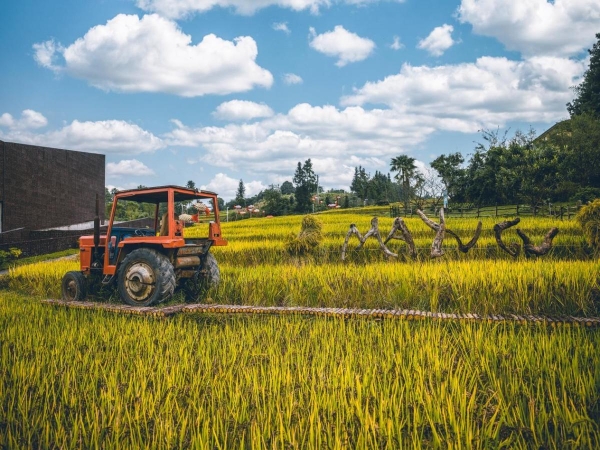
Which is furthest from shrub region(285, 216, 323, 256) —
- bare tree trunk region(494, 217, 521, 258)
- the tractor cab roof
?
bare tree trunk region(494, 217, 521, 258)

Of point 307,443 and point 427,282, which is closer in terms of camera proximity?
point 307,443

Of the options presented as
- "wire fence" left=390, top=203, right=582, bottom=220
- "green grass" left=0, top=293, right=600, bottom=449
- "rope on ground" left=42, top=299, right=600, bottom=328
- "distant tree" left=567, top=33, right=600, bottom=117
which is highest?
"distant tree" left=567, top=33, right=600, bottom=117

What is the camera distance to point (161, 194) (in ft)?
21.0

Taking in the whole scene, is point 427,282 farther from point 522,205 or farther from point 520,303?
point 522,205

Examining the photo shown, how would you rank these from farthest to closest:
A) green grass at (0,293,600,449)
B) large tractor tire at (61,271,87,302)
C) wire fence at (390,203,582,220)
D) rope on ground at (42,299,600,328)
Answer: wire fence at (390,203,582,220), large tractor tire at (61,271,87,302), rope on ground at (42,299,600,328), green grass at (0,293,600,449)

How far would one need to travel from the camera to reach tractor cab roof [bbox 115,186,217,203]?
6.05 meters

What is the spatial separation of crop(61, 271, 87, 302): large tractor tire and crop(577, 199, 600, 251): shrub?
32.1 feet

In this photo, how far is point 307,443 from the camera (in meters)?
2.27

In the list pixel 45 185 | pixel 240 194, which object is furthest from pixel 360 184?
pixel 45 185

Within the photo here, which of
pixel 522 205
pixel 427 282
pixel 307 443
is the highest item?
pixel 522 205

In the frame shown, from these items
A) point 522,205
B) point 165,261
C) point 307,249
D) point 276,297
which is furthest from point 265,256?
point 522,205

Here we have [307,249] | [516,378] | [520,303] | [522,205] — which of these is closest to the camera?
[516,378]

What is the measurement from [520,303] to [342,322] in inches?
102

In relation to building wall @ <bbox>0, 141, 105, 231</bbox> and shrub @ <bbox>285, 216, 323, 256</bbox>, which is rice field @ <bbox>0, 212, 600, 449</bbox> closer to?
shrub @ <bbox>285, 216, 323, 256</bbox>
